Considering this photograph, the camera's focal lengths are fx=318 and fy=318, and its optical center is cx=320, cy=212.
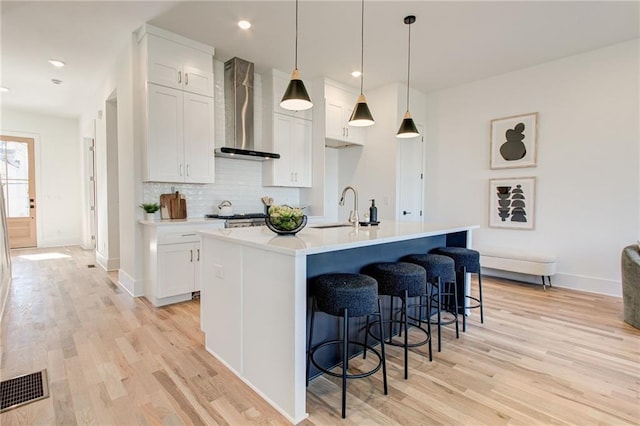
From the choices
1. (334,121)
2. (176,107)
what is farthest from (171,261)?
(334,121)

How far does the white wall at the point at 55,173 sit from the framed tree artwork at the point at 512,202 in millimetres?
8724

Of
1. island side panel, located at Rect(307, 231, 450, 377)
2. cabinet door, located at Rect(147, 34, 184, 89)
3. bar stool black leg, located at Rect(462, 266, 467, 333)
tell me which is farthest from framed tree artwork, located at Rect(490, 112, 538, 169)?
cabinet door, located at Rect(147, 34, 184, 89)

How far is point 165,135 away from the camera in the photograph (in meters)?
3.69

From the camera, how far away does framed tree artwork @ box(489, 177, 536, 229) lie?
15.0 feet

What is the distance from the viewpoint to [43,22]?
3414mm

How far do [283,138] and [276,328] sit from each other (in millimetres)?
3556

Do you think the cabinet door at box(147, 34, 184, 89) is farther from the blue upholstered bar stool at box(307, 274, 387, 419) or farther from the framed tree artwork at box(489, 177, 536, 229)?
the framed tree artwork at box(489, 177, 536, 229)

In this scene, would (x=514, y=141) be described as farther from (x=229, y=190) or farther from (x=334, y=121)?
(x=229, y=190)

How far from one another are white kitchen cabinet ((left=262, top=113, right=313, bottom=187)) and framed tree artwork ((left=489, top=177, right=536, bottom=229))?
2915mm

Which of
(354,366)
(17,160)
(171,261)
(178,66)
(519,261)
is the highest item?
(178,66)

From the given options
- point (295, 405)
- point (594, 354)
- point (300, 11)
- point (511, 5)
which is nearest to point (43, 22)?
point (300, 11)

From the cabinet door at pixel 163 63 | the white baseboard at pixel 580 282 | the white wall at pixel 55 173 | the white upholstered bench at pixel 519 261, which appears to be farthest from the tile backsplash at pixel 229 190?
the white wall at pixel 55 173

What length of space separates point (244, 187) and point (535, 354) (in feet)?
13.0

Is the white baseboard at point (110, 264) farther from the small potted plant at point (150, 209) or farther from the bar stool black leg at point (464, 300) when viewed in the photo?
the bar stool black leg at point (464, 300)
